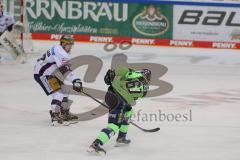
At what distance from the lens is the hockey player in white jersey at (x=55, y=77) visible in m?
10.3

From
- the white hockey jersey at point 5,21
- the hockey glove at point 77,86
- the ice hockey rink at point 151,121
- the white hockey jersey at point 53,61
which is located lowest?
the ice hockey rink at point 151,121

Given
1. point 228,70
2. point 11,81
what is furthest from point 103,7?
point 11,81

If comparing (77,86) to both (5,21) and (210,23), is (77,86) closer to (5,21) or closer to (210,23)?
(5,21)

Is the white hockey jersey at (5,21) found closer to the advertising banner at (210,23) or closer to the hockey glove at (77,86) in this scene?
the advertising banner at (210,23)

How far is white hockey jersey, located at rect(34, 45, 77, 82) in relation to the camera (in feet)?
33.7

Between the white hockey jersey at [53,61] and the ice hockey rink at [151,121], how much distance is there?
32.5 inches

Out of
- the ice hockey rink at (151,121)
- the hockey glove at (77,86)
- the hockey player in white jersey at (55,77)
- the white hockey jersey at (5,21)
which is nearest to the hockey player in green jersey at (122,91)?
the ice hockey rink at (151,121)

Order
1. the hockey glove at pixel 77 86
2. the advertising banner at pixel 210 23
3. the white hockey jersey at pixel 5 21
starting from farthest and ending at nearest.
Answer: the advertising banner at pixel 210 23, the white hockey jersey at pixel 5 21, the hockey glove at pixel 77 86

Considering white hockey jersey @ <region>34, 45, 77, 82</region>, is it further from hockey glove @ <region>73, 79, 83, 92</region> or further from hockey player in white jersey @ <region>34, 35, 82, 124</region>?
hockey glove @ <region>73, 79, 83, 92</region>

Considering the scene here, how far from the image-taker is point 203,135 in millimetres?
9945

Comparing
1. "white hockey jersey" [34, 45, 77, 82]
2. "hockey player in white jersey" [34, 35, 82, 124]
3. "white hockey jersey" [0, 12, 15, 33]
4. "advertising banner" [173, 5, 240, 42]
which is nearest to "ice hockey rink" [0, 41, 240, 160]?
"hockey player in white jersey" [34, 35, 82, 124]

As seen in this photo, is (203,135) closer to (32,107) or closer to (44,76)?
(44,76)

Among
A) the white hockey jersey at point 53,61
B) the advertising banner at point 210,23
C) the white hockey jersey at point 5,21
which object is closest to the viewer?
the white hockey jersey at point 53,61

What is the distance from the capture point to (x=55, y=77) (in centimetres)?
1075
